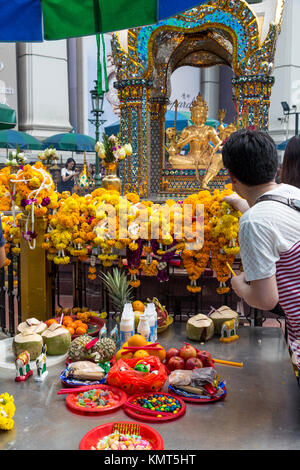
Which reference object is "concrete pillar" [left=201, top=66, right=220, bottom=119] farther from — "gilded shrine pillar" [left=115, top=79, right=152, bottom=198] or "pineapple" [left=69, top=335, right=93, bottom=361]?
"pineapple" [left=69, top=335, right=93, bottom=361]

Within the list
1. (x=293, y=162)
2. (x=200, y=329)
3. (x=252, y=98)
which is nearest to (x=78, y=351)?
(x=200, y=329)

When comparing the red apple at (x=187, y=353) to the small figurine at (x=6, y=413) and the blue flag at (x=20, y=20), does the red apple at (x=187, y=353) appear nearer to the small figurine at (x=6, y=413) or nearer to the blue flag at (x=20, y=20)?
the small figurine at (x=6, y=413)

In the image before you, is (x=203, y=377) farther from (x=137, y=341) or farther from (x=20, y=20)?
(x=20, y=20)

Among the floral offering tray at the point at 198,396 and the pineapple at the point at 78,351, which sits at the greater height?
the pineapple at the point at 78,351

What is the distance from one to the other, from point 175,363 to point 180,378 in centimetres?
21

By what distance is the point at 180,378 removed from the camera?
95.5 inches

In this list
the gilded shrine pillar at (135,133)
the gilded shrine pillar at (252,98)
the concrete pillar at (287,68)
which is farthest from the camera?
the concrete pillar at (287,68)

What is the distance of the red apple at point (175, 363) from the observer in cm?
263

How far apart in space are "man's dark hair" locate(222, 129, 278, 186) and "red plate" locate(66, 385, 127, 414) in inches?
49.9

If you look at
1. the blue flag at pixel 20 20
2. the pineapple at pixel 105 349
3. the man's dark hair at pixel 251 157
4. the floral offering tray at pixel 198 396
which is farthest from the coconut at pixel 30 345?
the blue flag at pixel 20 20

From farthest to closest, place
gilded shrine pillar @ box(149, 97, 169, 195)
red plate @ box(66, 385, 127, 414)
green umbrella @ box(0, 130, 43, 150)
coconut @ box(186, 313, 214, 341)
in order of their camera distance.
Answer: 1. green umbrella @ box(0, 130, 43, 150)
2. gilded shrine pillar @ box(149, 97, 169, 195)
3. coconut @ box(186, 313, 214, 341)
4. red plate @ box(66, 385, 127, 414)

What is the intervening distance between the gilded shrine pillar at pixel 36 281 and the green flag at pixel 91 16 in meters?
1.48

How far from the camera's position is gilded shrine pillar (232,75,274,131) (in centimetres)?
683

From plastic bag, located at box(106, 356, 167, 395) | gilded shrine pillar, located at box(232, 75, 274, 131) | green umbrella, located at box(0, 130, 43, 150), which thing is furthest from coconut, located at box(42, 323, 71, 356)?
green umbrella, located at box(0, 130, 43, 150)
